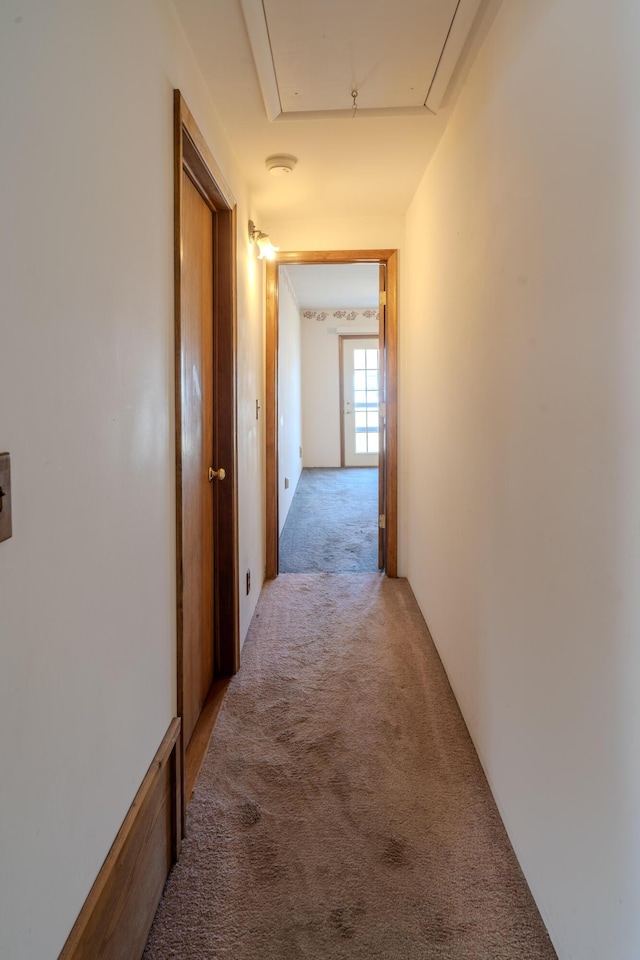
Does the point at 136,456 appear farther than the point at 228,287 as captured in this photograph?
No

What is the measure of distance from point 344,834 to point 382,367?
264cm

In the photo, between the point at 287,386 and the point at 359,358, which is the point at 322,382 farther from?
the point at 287,386

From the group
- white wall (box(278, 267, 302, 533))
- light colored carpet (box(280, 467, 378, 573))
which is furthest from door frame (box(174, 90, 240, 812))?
white wall (box(278, 267, 302, 533))

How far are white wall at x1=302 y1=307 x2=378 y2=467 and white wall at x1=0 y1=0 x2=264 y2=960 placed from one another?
20.9 ft

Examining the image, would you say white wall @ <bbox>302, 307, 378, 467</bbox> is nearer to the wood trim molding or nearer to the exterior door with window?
the exterior door with window

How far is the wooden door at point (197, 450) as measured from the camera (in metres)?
1.72

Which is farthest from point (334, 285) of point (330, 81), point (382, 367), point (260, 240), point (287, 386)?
point (330, 81)

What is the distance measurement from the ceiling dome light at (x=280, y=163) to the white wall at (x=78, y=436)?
3.57 ft

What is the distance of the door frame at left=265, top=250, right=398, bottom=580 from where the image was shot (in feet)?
10.6

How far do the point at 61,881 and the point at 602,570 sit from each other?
0.99m

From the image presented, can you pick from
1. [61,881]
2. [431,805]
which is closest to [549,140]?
[61,881]

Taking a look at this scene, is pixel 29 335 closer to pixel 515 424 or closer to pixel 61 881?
pixel 61 881

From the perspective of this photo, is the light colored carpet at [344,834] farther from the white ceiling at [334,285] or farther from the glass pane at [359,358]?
the glass pane at [359,358]

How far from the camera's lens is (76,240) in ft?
2.75
